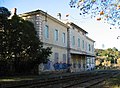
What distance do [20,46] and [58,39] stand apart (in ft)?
41.9

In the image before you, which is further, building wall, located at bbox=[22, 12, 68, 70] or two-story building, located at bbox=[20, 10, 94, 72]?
two-story building, located at bbox=[20, 10, 94, 72]

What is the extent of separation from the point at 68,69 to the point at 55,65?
583 cm

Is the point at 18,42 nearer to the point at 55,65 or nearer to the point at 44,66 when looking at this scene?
the point at 44,66

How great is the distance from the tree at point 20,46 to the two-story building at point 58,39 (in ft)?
12.6

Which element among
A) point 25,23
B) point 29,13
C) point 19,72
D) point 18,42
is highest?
point 29,13

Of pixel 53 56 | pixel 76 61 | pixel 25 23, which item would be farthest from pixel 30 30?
pixel 76 61

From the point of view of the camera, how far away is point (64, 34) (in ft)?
132

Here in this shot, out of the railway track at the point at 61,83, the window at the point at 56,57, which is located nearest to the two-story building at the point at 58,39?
the window at the point at 56,57

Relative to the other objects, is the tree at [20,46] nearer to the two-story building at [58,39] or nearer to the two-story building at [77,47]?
the two-story building at [58,39]

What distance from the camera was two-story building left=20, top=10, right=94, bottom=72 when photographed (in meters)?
31.3

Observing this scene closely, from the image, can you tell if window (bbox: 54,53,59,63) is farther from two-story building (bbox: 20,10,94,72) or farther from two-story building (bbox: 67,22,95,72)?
two-story building (bbox: 67,22,95,72)

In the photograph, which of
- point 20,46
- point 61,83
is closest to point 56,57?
point 20,46

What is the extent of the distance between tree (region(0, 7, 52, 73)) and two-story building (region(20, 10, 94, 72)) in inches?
151

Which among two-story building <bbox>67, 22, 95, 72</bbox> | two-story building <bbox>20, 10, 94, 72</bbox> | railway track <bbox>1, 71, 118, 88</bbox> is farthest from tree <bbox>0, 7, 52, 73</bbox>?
two-story building <bbox>67, 22, 95, 72</bbox>
